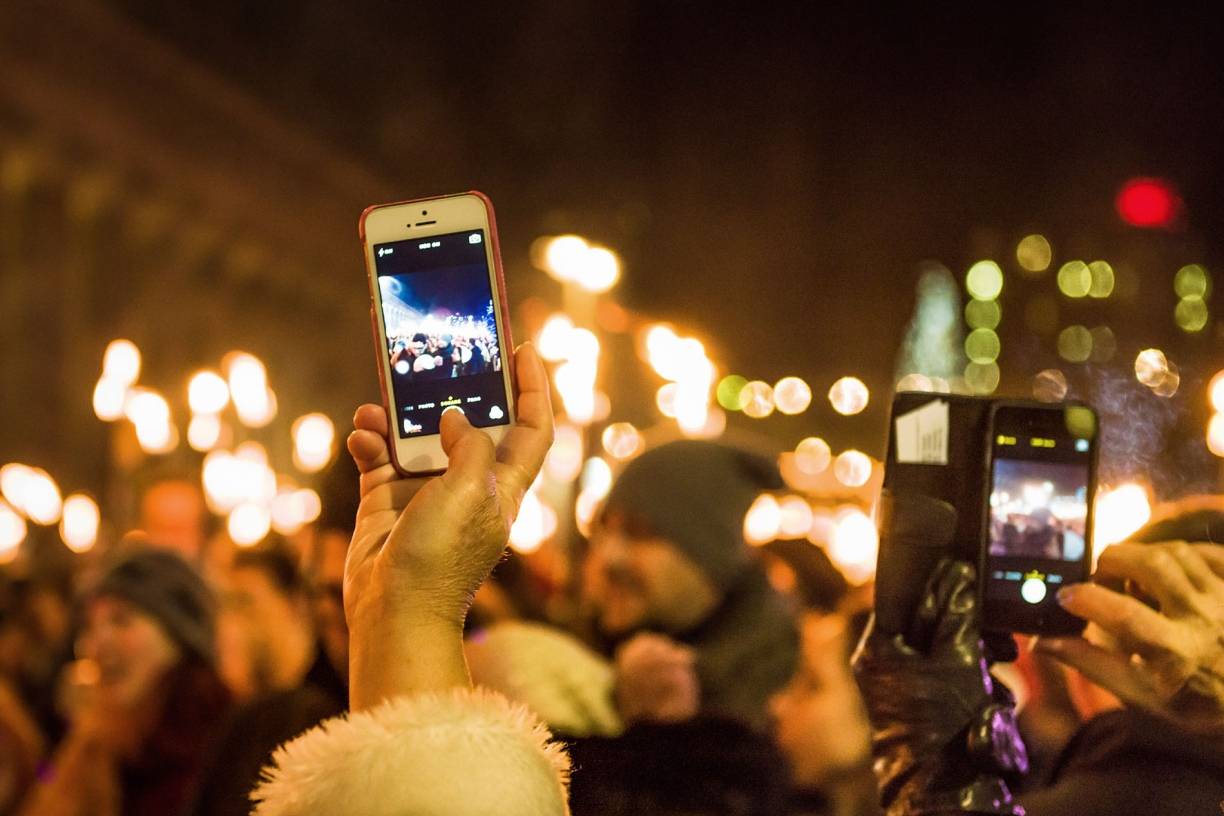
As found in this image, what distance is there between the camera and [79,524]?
28.4 meters

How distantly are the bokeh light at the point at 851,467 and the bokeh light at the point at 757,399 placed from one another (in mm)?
3237

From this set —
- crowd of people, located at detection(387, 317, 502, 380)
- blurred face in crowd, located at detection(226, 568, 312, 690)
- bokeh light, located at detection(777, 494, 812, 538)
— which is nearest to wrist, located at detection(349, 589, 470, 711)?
A: crowd of people, located at detection(387, 317, 502, 380)

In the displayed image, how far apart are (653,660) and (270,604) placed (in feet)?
12.0

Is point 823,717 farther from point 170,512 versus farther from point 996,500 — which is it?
point 170,512

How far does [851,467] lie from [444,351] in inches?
1927

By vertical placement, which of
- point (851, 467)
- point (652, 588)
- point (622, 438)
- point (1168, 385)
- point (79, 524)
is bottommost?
point (851, 467)

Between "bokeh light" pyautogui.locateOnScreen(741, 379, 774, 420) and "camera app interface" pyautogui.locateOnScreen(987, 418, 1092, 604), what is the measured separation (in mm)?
46440

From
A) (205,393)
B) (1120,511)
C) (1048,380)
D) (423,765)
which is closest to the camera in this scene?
(423,765)

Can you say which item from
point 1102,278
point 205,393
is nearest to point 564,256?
point 1102,278

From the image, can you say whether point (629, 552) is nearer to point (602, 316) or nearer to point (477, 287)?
point (477, 287)

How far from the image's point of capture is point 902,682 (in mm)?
2246

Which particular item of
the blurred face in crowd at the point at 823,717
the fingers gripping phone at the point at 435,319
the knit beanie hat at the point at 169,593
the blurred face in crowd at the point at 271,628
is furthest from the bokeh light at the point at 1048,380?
the blurred face in crowd at the point at 271,628

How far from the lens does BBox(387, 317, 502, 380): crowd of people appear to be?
2.44m

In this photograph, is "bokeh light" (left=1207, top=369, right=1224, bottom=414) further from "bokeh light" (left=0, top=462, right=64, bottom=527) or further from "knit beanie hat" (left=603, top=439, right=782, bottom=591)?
"bokeh light" (left=0, top=462, right=64, bottom=527)
